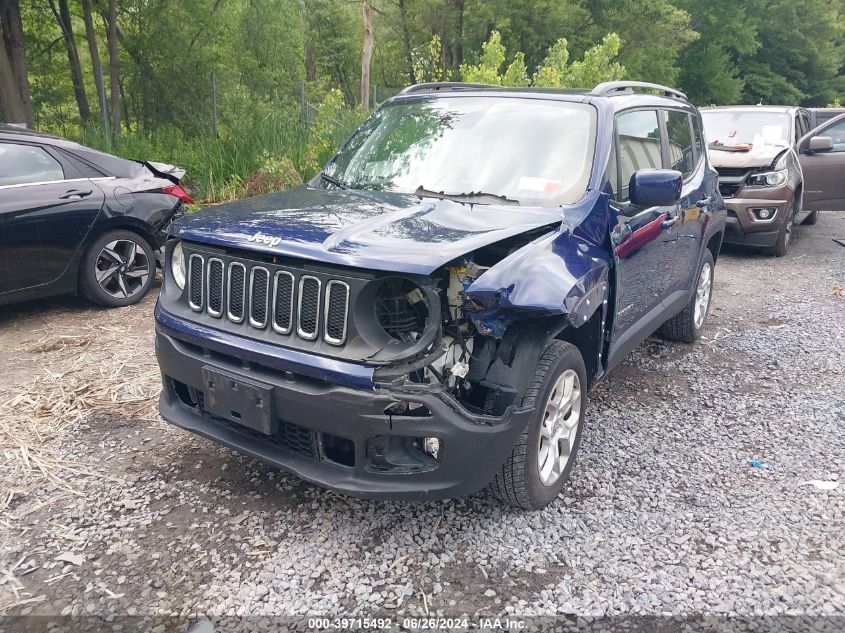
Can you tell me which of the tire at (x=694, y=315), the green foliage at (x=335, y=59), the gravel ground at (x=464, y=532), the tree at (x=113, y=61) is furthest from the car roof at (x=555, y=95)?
the tree at (x=113, y=61)

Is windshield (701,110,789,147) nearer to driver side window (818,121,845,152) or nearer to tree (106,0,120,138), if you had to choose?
driver side window (818,121,845,152)

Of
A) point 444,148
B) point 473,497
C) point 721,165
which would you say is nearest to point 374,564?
point 473,497

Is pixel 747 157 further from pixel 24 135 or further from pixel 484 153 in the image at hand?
pixel 24 135

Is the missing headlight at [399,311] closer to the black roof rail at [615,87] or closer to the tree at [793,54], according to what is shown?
the black roof rail at [615,87]

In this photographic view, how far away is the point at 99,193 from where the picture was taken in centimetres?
584

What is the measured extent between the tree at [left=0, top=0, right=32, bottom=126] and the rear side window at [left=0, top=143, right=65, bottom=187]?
654 centimetres

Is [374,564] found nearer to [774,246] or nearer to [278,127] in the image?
[774,246]

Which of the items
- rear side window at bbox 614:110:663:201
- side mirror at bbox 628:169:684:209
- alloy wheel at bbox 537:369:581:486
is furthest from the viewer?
rear side window at bbox 614:110:663:201

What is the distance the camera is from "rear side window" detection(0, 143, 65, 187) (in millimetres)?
5348

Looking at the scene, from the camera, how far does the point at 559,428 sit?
126 inches

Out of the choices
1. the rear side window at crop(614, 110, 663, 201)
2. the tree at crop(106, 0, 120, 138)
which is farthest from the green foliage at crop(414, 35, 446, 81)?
the rear side window at crop(614, 110, 663, 201)

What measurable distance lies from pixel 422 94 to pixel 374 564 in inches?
118

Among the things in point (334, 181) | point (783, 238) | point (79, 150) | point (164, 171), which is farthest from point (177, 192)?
point (783, 238)

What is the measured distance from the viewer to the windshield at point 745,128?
9367 millimetres
